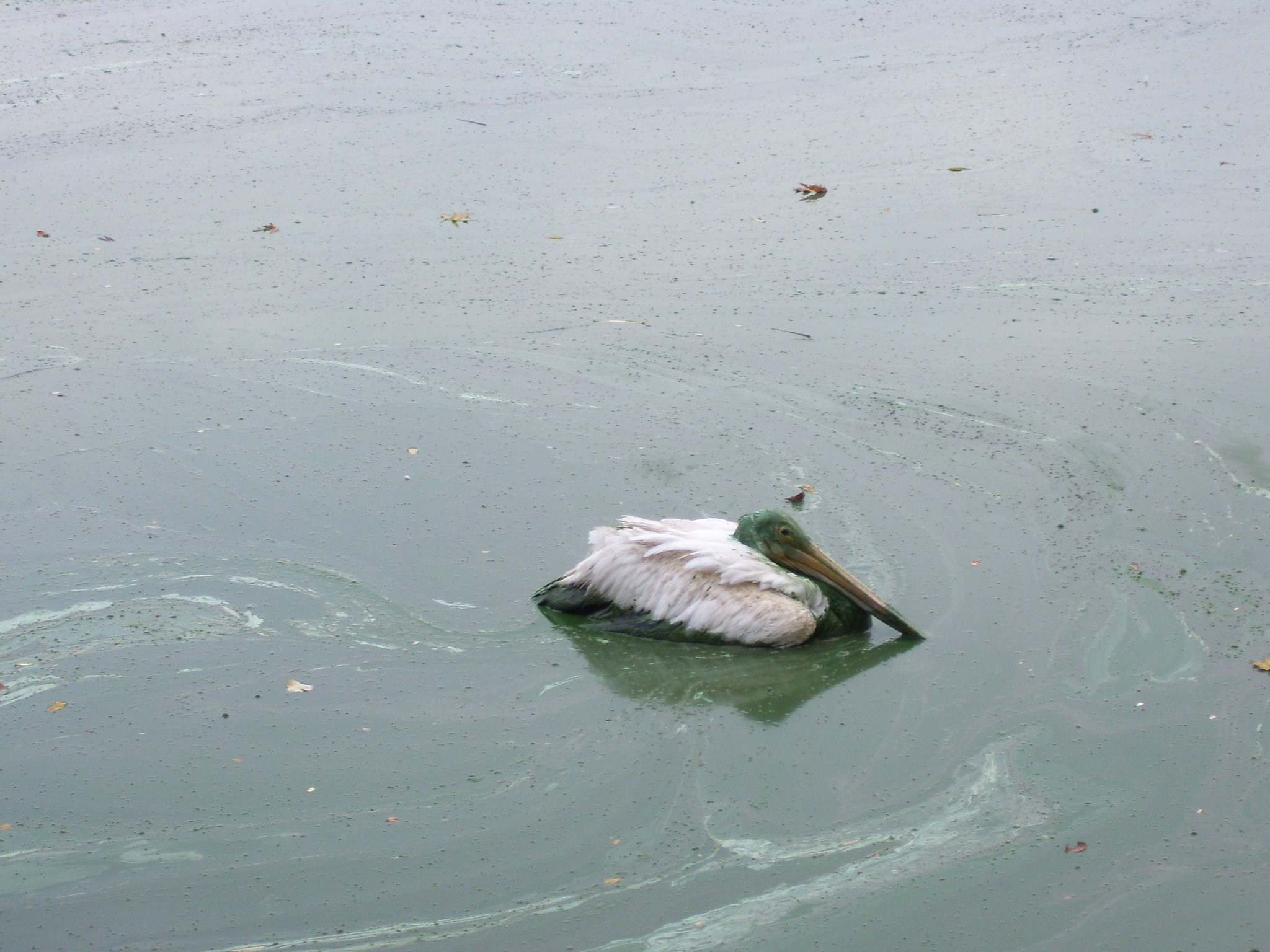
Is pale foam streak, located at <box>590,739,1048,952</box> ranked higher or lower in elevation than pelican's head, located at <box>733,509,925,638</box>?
lower

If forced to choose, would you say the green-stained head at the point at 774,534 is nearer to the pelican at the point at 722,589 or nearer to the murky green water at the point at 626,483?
the pelican at the point at 722,589

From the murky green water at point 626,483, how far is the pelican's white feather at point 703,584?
12cm

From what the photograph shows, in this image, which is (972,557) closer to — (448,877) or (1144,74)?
(448,877)

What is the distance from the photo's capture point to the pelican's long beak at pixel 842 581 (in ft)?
14.1

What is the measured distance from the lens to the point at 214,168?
809 cm

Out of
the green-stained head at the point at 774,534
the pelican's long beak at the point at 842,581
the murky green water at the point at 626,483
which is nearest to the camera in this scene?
the murky green water at the point at 626,483

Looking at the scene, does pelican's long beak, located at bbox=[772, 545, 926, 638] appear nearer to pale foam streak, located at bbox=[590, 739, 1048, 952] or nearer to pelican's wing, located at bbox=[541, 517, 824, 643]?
pelican's wing, located at bbox=[541, 517, 824, 643]

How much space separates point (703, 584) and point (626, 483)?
89 centimetres

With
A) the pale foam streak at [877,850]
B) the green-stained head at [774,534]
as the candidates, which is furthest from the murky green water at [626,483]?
the green-stained head at [774,534]

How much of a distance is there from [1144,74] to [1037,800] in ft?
21.7

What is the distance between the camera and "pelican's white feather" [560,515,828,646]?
4.29 meters

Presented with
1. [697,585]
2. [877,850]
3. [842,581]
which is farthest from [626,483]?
[877,850]

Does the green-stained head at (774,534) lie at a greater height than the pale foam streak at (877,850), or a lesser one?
greater

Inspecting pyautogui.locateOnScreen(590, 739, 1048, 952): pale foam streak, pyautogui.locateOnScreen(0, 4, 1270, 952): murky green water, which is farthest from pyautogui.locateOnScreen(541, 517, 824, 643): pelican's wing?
pyautogui.locateOnScreen(590, 739, 1048, 952): pale foam streak
